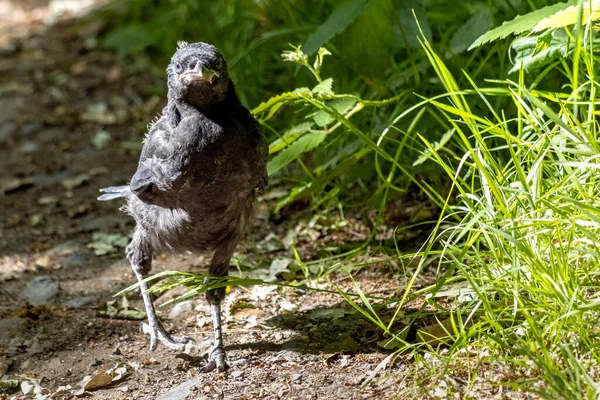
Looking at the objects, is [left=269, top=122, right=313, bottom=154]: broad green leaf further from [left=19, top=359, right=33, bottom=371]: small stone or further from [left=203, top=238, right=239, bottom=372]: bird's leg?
[left=19, top=359, right=33, bottom=371]: small stone

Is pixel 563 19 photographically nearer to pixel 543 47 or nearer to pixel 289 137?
pixel 543 47

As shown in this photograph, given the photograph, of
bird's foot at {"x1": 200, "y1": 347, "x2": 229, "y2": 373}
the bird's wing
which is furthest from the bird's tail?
bird's foot at {"x1": 200, "y1": 347, "x2": 229, "y2": 373}

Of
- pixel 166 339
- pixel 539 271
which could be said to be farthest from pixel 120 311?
pixel 539 271

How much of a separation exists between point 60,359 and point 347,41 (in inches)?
73.1

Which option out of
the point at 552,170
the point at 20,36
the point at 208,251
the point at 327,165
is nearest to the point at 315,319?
the point at 208,251

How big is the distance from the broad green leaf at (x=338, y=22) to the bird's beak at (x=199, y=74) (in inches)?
24.4

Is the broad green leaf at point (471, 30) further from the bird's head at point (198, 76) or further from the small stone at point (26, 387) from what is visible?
the small stone at point (26, 387)

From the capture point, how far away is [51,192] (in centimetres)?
524

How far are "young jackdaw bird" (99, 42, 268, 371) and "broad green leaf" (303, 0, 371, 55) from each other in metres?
0.47

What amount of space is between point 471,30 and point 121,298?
204 centimetres

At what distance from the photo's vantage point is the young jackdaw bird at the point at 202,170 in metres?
3.00

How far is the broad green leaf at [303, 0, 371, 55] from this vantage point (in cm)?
337

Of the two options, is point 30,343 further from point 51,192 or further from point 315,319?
point 51,192

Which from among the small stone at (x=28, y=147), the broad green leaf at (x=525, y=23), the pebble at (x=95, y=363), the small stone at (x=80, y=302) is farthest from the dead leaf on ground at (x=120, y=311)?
the small stone at (x=28, y=147)
